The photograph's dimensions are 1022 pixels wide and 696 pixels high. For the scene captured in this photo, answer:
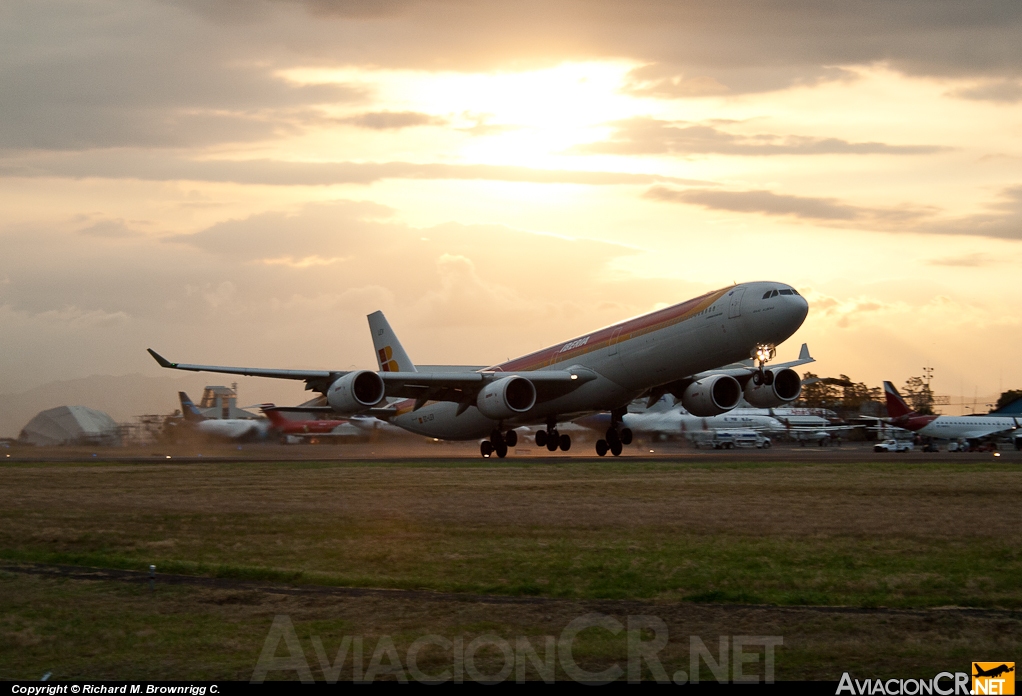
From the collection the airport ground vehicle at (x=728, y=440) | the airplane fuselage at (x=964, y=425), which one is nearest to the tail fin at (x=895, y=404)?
the airplane fuselage at (x=964, y=425)

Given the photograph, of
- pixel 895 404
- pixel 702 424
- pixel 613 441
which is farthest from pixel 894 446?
pixel 613 441

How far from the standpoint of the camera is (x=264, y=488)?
31234 millimetres

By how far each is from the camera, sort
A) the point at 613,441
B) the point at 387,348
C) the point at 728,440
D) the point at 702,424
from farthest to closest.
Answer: the point at 702,424, the point at 728,440, the point at 387,348, the point at 613,441

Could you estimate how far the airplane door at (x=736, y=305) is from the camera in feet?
132

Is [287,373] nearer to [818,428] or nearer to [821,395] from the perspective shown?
[818,428]

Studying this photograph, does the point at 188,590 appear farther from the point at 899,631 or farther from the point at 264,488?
the point at 264,488

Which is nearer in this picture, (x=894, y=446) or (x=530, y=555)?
(x=530, y=555)

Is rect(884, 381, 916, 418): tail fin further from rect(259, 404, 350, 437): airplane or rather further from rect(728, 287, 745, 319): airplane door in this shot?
rect(259, 404, 350, 437): airplane

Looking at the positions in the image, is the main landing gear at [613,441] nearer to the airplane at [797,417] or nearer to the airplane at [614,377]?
the airplane at [614,377]

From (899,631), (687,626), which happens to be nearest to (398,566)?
(687,626)

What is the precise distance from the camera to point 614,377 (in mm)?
46844

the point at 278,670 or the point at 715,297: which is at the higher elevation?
the point at 715,297

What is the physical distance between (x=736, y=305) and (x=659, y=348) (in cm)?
443

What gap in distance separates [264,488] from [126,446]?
40.2 metres
